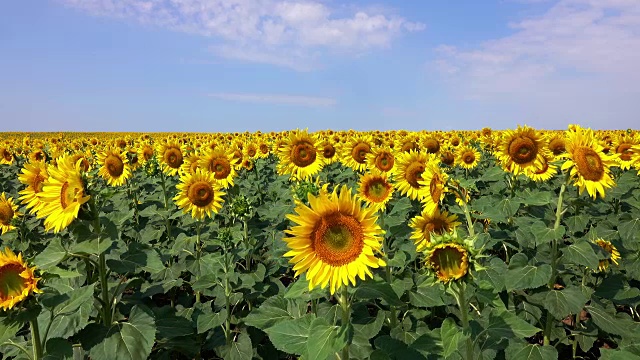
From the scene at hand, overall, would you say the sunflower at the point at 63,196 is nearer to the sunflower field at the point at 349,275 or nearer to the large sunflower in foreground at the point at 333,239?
the sunflower field at the point at 349,275

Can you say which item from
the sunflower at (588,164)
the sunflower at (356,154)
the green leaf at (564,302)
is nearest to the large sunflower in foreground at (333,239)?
the green leaf at (564,302)

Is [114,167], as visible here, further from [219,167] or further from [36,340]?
[36,340]

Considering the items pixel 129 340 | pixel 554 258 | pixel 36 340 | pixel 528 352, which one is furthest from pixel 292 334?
pixel 554 258

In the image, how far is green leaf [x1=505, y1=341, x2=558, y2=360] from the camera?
12.1ft

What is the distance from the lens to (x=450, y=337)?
8.65 ft

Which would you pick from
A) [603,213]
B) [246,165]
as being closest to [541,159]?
[603,213]

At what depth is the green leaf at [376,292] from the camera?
9.06 feet

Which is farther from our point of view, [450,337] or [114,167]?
[114,167]

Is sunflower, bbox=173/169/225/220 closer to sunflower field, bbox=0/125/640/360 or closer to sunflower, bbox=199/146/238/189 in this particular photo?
sunflower field, bbox=0/125/640/360

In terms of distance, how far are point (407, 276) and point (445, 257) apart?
202 cm

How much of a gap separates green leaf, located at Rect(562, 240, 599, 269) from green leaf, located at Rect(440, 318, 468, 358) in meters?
1.85

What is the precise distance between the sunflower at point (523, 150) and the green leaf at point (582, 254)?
225 cm

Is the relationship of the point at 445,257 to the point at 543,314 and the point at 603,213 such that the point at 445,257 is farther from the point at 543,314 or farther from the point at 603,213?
the point at 603,213

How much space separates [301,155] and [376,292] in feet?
18.2
